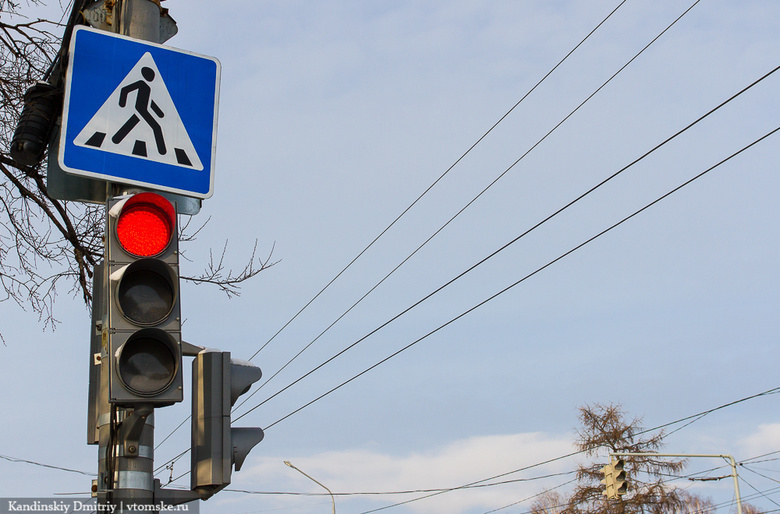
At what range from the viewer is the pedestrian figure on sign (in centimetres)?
372

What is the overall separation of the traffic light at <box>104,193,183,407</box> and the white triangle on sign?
542 mm

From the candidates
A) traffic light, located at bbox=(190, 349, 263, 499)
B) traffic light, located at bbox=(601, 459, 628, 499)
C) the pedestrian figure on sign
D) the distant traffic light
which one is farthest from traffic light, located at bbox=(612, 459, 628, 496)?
the pedestrian figure on sign

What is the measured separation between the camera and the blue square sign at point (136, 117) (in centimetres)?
367

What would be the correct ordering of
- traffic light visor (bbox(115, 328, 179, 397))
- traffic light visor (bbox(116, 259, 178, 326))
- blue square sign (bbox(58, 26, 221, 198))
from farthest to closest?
blue square sign (bbox(58, 26, 221, 198)), traffic light visor (bbox(116, 259, 178, 326)), traffic light visor (bbox(115, 328, 179, 397))

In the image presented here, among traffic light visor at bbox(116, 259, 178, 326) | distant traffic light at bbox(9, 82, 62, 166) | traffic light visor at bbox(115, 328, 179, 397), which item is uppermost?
distant traffic light at bbox(9, 82, 62, 166)

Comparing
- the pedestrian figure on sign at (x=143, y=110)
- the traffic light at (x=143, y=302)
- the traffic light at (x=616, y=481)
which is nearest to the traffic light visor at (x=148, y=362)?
the traffic light at (x=143, y=302)

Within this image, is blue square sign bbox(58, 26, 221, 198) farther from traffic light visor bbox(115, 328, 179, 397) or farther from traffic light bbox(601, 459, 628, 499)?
traffic light bbox(601, 459, 628, 499)

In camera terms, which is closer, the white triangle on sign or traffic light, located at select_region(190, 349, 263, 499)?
traffic light, located at select_region(190, 349, 263, 499)

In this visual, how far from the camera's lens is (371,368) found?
12.9 m

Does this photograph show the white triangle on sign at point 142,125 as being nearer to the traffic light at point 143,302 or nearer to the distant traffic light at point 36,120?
the traffic light at point 143,302

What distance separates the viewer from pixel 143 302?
3.00 meters

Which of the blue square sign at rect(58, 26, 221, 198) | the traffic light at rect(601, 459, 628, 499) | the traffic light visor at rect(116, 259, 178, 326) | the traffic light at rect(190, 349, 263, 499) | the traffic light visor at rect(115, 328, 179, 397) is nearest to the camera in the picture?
the traffic light visor at rect(115, 328, 179, 397)

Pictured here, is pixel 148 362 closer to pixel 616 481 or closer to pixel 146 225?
pixel 146 225

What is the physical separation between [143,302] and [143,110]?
3.86 feet
